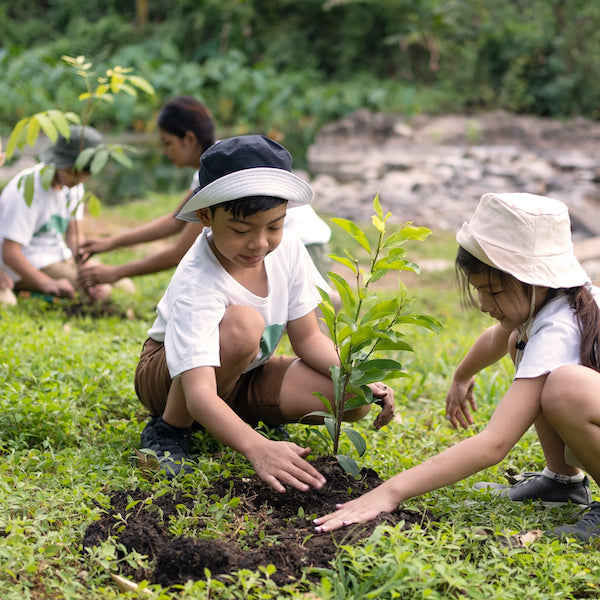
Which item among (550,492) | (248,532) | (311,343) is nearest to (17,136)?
(311,343)

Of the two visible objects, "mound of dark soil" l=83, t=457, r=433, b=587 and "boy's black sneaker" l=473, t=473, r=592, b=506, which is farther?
"boy's black sneaker" l=473, t=473, r=592, b=506

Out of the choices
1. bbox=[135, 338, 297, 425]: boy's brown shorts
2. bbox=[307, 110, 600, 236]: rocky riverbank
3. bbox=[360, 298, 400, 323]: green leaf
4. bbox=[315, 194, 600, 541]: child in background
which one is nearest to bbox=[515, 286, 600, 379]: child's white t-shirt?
bbox=[315, 194, 600, 541]: child in background

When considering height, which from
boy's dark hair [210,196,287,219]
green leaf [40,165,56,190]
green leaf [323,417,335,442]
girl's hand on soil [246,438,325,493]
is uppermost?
boy's dark hair [210,196,287,219]

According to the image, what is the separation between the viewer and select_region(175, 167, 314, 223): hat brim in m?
2.38

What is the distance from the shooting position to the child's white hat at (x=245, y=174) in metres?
2.39

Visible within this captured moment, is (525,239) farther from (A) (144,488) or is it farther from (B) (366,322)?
(A) (144,488)

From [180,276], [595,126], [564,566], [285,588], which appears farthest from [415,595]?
[595,126]

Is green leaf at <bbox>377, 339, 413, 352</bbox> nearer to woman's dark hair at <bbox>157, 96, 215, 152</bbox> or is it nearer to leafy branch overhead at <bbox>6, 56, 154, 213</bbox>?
leafy branch overhead at <bbox>6, 56, 154, 213</bbox>

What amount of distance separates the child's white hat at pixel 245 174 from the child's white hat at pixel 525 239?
0.56 m

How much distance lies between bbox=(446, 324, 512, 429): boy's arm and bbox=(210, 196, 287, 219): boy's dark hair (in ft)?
2.78

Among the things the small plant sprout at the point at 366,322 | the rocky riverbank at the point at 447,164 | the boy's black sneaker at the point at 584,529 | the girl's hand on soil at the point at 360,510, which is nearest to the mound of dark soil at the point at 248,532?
the girl's hand on soil at the point at 360,510

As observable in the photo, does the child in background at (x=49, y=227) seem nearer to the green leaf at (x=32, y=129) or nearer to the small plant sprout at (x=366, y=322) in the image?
the green leaf at (x=32, y=129)

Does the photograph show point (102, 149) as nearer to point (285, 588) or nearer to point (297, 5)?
point (285, 588)

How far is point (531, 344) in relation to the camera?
2.38 m
